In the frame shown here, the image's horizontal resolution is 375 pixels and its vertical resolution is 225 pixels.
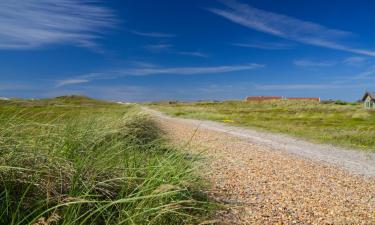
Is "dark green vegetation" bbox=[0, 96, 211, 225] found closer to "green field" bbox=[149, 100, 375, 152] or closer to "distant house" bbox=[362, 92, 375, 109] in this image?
"green field" bbox=[149, 100, 375, 152]

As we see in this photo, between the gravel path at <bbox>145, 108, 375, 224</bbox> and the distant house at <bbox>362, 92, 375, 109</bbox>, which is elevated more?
the distant house at <bbox>362, 92, 375, 109</bbox>

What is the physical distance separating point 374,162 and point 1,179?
13600 mm

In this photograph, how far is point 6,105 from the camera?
8.49 m

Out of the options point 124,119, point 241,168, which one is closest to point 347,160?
point 241,168

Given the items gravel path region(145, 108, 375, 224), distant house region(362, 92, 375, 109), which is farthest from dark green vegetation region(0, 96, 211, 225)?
distant house region(362, 92, 375, 109)

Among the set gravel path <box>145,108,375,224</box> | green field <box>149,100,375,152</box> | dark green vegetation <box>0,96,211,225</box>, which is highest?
dark green vegetation <box>0,96,211,225</box>

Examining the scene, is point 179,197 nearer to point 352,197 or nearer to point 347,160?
point 352,197

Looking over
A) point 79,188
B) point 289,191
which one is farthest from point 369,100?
point 79,188

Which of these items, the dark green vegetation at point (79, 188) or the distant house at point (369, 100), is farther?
the distant house at point (369, 100)

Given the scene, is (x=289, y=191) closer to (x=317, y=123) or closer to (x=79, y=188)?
(x=79, y=188)

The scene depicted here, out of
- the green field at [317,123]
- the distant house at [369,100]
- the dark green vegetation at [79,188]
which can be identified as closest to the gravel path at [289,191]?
the dark green vegetation at [79,188]

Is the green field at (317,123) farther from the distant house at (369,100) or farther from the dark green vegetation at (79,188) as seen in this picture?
the dark green vegetation at (79,188)

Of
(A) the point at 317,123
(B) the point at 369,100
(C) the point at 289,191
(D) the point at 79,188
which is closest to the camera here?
(D) the point at 79,188

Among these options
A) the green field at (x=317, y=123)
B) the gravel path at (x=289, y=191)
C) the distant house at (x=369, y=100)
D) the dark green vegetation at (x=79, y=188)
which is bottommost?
the gravel path at (x=289, y=191)
